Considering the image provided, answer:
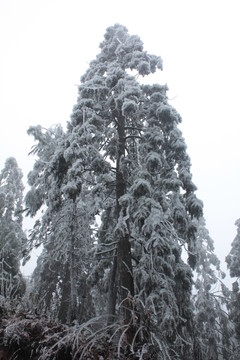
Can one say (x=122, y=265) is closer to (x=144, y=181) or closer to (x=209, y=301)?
(x=144, y=181)

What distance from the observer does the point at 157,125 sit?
9.84 m

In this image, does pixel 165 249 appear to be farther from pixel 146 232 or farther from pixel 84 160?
pixel 84 160

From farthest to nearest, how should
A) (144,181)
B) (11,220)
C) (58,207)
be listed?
(11,220)
(58,207)
(144,181)

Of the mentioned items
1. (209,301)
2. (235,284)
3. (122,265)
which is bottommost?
(122,265)

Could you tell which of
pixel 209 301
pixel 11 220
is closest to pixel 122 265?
pixel 11 220

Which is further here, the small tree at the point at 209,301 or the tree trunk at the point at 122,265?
the small tree at the point at 209,301

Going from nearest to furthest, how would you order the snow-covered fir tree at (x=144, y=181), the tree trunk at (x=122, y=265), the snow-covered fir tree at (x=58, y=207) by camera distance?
the tree trunk at (x=122, y=265), the snow-covered fir tree at (x=144, y=181), the snow-covered fir tree at (x=58, y=207)

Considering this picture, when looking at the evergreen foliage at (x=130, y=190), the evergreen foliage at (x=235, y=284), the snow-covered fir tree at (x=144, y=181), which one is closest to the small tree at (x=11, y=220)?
the evergreen foliage at (x=130, y=190)

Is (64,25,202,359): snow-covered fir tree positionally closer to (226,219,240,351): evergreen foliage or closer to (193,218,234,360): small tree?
(193,218,234,360): small tree

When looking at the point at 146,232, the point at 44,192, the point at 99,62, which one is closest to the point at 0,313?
the point at 146,232

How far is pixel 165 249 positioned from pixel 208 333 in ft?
53.8

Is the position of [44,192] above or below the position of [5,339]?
above

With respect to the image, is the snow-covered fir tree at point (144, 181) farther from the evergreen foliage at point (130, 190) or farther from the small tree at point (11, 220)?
the small tree at point (11, 220)

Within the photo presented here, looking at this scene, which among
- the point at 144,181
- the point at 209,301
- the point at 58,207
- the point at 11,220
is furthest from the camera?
the point at 209,301
